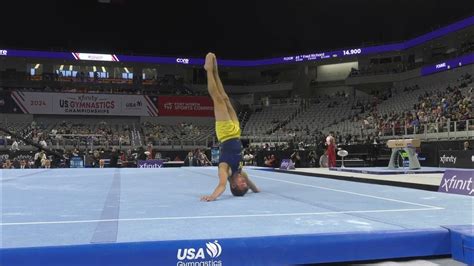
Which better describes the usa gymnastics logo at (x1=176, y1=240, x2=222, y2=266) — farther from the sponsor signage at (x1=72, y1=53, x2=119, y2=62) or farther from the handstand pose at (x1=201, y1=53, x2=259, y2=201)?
the sponsor signage at (x1=72, y1=53, x2=119, y2=62)

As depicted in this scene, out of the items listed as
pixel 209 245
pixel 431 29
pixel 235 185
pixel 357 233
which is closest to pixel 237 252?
pixel 209 245

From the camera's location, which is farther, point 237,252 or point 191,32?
point 191,32

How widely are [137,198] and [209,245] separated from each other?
293cm

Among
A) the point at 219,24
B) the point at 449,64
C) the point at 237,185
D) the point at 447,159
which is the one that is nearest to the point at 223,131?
the point at 237,185

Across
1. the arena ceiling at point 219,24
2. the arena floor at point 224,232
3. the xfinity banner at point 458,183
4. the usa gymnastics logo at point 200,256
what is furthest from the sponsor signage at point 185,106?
the usa gymnastics logo at point 200,256

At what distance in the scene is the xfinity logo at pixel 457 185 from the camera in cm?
605

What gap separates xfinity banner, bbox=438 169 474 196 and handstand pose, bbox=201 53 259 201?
3175 mm

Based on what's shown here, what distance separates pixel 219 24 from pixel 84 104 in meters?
13.0

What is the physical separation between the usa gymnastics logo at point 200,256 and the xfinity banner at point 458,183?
4544 millimetres

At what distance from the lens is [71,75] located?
40.1 metres

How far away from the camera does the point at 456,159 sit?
51.2ft

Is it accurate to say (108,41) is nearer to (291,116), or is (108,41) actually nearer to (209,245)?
(291,116)

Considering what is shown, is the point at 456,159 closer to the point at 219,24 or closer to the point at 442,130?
the point at 442,130

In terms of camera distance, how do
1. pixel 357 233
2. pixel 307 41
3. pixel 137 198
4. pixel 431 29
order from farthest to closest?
pixel 307 41 → pixel 431 29 → pixel 137 198 → pixel 357 233
